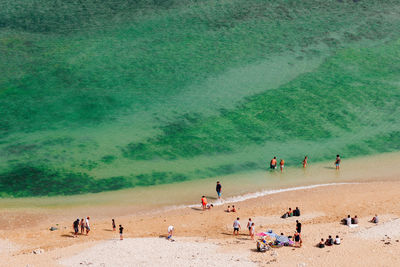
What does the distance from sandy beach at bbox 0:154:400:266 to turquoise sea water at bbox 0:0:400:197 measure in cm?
559

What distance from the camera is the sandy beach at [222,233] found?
3319cm

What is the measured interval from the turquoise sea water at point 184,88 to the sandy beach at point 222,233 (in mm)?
5589

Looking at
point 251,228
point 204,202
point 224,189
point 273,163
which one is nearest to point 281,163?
point 273,163

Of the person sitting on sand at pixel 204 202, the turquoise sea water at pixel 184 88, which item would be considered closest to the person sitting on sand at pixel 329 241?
the person sitting on sand at pixel 204 202

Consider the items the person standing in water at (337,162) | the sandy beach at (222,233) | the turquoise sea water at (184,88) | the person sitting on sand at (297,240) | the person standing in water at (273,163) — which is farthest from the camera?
the turquoise sea water at (184,88)

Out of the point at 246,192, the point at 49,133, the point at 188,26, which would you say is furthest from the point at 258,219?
the point at 188,26

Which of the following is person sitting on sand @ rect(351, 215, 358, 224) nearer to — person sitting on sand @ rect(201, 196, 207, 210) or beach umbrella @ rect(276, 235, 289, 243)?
beach umbrella @ rect(276, 235, 289, 243)

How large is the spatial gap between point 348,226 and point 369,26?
174 ft

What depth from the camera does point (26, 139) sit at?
53.8 m

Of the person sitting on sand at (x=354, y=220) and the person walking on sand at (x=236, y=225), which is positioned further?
the person sitting on sand at (x=354, y=220)

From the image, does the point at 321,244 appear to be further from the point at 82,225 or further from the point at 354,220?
the point at 82,225

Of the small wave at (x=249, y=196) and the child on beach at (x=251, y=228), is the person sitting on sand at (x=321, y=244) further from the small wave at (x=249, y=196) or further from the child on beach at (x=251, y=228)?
the small wave at (x=249, y=196)

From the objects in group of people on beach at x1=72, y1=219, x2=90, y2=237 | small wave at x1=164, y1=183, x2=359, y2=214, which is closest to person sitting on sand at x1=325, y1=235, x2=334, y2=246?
small wave at x1=164, y1=183, x2=359, y2=214

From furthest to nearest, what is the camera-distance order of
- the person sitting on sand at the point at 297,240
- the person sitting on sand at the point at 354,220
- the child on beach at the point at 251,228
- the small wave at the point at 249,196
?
the small wave at the point at 249,196
the person sitting on sand at the point at 354,220
the child on beach at the point at 251,228
the person sitting on sand at the point at 297,240
